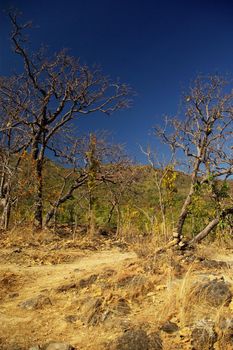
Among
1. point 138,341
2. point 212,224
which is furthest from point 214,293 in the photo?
point 212,224

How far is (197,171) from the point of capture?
12.1m

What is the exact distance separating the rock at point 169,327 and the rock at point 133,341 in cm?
21

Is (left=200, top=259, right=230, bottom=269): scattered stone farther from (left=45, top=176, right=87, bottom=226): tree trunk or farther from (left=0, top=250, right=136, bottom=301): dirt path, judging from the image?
(left=45, top=176, right=87, bottom=226): tree trunk

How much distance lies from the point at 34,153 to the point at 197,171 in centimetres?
559

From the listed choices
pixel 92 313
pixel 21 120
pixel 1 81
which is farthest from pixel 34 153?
pixel 92 313

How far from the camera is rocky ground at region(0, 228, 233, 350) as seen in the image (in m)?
3.28

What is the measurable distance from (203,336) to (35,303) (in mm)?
2052

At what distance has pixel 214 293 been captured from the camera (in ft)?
12.8

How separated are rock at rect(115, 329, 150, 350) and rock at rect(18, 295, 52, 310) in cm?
132

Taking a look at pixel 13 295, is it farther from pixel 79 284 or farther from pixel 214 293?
pixel 214 293

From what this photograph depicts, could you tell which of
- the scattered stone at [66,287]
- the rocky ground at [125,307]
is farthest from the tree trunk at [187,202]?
the scattered stone at [66,287]

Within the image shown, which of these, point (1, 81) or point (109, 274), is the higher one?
point (1, 81)

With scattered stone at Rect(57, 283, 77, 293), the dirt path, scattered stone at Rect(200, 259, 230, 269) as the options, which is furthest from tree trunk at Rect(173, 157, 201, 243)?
scattered stone at Rect(57, 283, 77, 293)

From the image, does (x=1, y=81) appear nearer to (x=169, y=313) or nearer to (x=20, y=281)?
(x=20, y=281)
